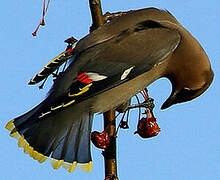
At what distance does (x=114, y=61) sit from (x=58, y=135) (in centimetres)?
53

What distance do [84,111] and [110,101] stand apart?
0.52 ft

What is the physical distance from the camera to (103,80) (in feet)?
13.1

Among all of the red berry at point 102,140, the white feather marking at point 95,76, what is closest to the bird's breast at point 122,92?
the white feather marking at point 95,76

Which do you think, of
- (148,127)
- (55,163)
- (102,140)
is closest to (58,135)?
(55,163)

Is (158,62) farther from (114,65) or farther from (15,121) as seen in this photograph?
(15,121)

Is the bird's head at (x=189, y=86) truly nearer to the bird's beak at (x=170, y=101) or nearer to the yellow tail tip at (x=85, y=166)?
the bird's beak at (x=170, y=101)

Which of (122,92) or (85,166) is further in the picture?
(122,92)

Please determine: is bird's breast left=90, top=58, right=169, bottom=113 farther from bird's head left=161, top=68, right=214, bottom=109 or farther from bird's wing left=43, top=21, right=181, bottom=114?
bird's head left=161, top=68, right=214, bottom=109

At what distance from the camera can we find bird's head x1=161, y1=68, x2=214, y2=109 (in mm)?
4352

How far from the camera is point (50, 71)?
155 inches

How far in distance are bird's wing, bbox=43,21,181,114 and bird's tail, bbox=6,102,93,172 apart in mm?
148

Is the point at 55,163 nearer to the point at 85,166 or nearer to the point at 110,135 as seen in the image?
the point at 85,166

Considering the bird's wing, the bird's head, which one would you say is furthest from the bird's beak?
the bird's wing

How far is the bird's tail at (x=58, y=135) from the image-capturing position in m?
3.88
